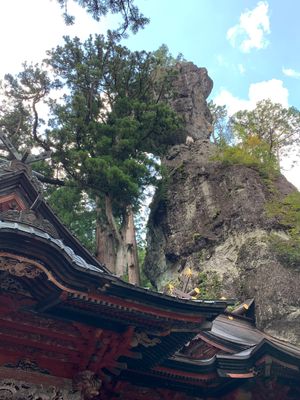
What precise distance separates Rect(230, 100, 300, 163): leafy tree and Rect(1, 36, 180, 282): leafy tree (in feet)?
25.8

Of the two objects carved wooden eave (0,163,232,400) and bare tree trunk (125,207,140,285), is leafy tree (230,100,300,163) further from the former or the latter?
carved wooden eave (0,163,232,400)

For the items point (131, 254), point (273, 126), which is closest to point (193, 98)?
point (273, 126)

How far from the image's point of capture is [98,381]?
5.93 meters

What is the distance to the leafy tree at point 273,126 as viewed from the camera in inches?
1109

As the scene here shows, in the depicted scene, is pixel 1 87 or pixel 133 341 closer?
pixel 133 341

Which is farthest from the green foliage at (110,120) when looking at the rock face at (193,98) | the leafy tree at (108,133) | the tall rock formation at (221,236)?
the rock face at (193,98)

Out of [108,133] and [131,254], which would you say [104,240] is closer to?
[131,254]

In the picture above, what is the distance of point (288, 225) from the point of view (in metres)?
19.4

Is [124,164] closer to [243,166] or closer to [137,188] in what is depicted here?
[137,188]

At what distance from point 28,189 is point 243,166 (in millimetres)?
16743

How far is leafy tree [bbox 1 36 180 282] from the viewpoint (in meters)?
18.0

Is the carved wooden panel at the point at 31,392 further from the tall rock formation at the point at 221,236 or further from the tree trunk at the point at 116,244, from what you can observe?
the tree trunk at the point at 116,244

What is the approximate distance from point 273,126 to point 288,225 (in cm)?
1079

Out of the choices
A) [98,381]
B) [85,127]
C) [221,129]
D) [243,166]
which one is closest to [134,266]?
[85,127]
